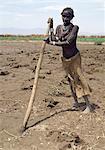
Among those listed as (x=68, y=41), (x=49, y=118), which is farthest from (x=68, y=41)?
(x=49, y=118)

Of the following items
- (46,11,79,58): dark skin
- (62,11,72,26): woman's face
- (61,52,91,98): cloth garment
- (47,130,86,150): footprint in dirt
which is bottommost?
(47,130,86,150): footprint in dirt

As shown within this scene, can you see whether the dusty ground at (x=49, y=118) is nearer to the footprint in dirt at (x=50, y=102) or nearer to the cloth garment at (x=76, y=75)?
the footprint in dirt at (x=50, y=102)

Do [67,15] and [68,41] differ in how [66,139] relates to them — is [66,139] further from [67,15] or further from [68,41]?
[67,15]

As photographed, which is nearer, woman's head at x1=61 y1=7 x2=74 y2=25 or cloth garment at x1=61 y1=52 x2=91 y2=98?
woman's head at x1=61 y1=7 x2=74 y2=25

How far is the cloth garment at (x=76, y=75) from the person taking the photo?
306 inches

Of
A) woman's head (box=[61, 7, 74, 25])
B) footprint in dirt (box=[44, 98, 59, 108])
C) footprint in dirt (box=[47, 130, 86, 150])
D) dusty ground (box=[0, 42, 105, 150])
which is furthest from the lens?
footprint in dirt (box=[44, 98, 59, 108])

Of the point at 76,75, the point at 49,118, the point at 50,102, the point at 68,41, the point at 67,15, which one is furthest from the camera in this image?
the point at 50,102

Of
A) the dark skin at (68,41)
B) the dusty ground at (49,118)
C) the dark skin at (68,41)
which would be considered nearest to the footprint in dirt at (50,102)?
the dusty ground at (49,118)

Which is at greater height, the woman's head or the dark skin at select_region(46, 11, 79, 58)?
the woman's head

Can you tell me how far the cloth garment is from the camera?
7.77m

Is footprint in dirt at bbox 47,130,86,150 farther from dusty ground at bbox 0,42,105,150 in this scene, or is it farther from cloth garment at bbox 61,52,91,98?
cloth garment at bbox 61,52,91,98

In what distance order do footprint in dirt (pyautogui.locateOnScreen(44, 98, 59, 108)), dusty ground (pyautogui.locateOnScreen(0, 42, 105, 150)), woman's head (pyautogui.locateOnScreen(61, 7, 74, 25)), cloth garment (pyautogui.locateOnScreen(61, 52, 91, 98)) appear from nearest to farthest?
dusty ground (pyautogui.locateOnScreen(0, 42, 105, 150))
woman's head (pyautogui.locateOnScreen(61, 7, 74, 25))
cloth garment (pyautogui.locateOnScreen(61, 52, 91, 98))
footprint in dirt (pyautogui.locateOnScreen(44, 98, 59, 108))

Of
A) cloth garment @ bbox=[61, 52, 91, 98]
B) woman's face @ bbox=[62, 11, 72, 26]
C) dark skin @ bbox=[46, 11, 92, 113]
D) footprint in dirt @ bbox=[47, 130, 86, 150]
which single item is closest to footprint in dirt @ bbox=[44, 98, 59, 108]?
cloth garment @ bbox=[61, 52, 91, 98]

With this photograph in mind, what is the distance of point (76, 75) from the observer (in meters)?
7.88
